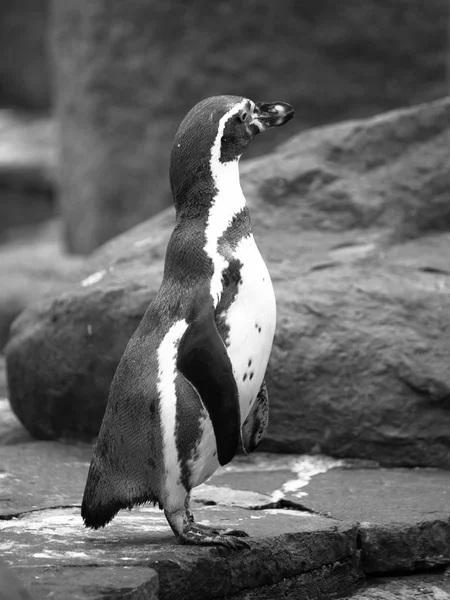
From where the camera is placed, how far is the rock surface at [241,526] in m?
2.96

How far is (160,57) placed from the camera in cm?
863

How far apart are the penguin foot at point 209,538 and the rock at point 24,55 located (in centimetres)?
1485

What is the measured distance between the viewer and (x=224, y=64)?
855cm

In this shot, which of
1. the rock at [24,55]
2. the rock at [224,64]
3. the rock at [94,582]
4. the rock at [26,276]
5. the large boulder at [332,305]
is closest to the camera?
the rock at [94,582]

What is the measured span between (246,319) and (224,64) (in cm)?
570

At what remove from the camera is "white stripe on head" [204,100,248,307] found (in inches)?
127

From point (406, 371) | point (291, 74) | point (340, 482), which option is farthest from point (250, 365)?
point (291, 74)

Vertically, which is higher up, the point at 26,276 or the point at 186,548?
the point at 26,276

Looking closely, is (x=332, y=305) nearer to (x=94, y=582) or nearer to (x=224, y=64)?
(x=94, y=582)

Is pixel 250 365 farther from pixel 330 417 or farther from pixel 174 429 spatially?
pixel 330 417

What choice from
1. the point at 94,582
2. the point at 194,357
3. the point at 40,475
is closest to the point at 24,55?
the point at 40,475

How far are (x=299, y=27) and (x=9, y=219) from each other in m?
6.65

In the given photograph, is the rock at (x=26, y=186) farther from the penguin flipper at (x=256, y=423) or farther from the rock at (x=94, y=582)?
the rock at (x=94, y=582)

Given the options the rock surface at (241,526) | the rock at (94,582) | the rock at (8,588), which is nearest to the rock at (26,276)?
the rock surface at (241,526)
